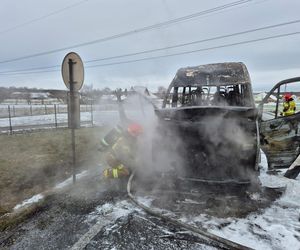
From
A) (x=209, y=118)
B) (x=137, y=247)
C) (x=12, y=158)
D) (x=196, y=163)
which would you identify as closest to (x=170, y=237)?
(x=137, y=247)

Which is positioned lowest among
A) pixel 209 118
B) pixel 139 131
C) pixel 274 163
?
pixel 274 163

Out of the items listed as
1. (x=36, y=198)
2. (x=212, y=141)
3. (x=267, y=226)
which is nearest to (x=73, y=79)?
(x=36, y=198)

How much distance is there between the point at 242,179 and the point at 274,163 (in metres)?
1.66

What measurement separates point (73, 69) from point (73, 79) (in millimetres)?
204

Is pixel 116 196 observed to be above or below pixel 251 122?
below

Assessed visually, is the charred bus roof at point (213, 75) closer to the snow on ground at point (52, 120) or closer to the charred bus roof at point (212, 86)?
the charred bus roof at point (212, 86)

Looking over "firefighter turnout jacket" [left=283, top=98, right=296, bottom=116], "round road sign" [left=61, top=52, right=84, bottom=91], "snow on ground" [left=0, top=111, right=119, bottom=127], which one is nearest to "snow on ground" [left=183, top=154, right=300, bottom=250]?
"round road sign" [left=61, top=52, right=84, bottom=91]

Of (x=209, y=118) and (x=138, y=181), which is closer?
(x=209, y=118)

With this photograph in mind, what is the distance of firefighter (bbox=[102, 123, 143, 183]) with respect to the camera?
16.6 ft

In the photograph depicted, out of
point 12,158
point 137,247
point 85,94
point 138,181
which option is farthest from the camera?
point 85,94

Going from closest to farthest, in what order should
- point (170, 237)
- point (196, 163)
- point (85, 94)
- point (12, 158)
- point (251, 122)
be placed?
point (170, 237)
point (251, 122)
point (196, 163)
point (12, 158)
point (85, 94)

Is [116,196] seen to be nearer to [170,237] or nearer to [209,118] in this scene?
[170,237]

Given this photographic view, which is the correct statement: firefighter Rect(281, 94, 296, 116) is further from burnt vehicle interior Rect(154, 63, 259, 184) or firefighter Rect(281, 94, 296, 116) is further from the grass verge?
the grass verge

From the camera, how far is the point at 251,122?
12.4 feet
